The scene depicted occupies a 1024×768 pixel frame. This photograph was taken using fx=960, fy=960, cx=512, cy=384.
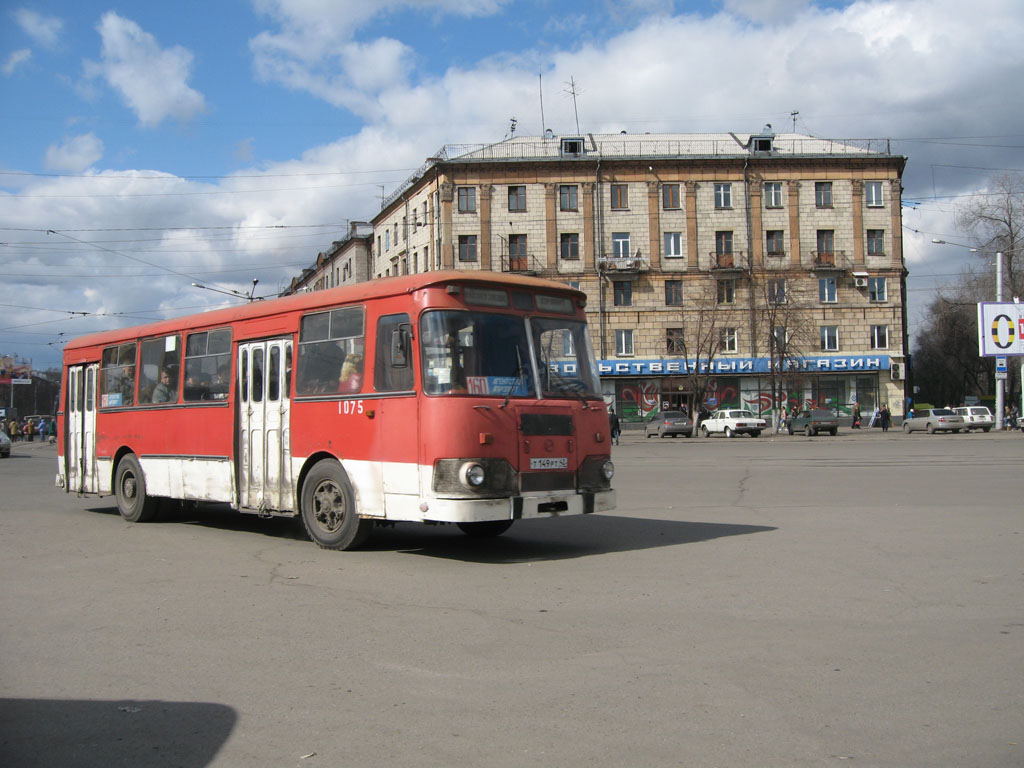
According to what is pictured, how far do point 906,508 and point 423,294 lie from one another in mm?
8522

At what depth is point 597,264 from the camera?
5947 centimetres

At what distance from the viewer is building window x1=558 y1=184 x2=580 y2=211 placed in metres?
59.7

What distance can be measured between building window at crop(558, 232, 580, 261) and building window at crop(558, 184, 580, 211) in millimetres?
1630

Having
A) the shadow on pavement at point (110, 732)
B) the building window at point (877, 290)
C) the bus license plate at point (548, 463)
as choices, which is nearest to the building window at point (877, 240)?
the building window at point (877, 290)

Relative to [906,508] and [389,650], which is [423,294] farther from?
[906,508]

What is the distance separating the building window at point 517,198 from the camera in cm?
5944

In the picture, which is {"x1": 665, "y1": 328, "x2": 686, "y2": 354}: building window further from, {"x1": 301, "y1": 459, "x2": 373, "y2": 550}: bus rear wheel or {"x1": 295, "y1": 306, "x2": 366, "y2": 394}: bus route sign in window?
{"x1": 301, "y1": 459, "x2": 373, "y2": 550}: bus rear wheel

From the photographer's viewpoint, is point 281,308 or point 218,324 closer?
point 281,308

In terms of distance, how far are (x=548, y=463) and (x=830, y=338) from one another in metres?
54.3

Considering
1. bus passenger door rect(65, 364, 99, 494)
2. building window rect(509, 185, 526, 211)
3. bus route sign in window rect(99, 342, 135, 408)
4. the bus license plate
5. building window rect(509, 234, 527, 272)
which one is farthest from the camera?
building window rect(509, 185, 526, 211)

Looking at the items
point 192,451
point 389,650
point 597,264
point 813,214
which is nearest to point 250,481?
point 192,451

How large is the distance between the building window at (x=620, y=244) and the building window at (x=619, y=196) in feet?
5.33

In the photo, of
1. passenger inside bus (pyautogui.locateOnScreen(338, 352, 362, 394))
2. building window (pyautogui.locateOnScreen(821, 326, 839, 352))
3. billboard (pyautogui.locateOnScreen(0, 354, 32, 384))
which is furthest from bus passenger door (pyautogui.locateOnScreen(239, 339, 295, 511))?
billboard (pyautogui.locateOnScreen(0, 354, 32, 384))

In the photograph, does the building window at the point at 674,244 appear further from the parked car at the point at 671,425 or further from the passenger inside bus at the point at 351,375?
the passenger inside bus at the point at 351,375
